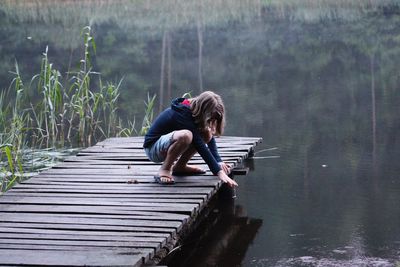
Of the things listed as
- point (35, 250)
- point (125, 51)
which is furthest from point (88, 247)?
point (125, 51)

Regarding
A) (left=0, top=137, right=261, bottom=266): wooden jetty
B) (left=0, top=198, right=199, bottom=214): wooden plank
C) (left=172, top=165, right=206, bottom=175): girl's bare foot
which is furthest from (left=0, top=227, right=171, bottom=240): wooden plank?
(left=172, top=165, right=206, bottom=175): girl's bare foot

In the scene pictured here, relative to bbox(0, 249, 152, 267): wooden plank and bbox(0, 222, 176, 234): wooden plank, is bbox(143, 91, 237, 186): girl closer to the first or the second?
bbox(0, 222, 176, 234): wooden plank

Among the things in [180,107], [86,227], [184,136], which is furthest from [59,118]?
[86,227]

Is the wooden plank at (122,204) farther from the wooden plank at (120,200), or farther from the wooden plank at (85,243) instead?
the wooden plank at (85,243)

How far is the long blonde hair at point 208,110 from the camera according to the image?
433cm

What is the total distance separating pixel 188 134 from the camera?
4.42 metres

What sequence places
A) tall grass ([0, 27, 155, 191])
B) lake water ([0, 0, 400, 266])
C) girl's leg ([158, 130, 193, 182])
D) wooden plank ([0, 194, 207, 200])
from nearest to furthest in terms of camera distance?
1. wooden plank ([0, 194, 207, 200])
2. girl's leg ([158, 130, 193, 182])
3. lake water ([0, 0, 400, 266])
4. tall grass ([0, 27, 155, 191])

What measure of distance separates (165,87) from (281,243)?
21.3ft

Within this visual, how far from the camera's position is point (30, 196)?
14.3 feet

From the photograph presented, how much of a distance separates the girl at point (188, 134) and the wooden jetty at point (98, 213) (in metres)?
0.13

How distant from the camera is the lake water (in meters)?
4.73

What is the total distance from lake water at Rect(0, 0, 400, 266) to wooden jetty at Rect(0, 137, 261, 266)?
38 centimetres

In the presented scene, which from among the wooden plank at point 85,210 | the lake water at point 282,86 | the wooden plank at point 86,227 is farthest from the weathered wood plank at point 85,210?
the lake water at point 282,86

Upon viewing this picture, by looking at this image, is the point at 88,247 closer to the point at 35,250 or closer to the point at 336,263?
the point at 35,250
